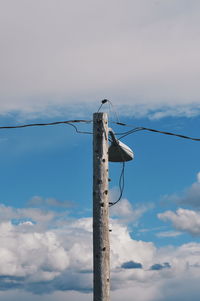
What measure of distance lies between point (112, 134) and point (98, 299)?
162 inches

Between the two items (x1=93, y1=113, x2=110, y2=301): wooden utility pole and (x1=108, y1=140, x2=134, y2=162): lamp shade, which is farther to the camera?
(x1=108, y1=140, x2=134, y2=162): lamp shade

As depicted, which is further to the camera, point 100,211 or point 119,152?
point 119,152

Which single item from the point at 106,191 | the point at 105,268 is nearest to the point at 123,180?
the point at 106,191

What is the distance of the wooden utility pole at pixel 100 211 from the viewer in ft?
40.1

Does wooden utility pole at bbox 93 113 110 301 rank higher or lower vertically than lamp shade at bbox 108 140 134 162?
lower

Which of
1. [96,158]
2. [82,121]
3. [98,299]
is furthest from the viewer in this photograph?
[82,121]

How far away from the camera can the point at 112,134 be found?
44.6ft

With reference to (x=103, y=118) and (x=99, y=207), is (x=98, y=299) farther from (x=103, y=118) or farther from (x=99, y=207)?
(x=103, y=118)

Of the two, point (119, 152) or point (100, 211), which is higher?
point (119, 152)

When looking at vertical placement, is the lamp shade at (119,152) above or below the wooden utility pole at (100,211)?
above

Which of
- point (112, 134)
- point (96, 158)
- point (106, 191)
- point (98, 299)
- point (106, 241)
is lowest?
point (98, 299)

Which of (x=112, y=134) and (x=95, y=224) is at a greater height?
(x=112, y=134)

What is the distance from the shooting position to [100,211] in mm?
12570

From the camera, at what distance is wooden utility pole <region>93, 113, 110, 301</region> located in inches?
481
